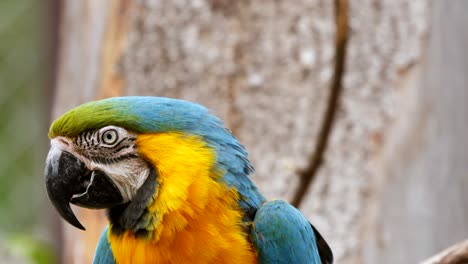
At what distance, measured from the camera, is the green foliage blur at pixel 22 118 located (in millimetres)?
5844

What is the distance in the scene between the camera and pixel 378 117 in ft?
9.01

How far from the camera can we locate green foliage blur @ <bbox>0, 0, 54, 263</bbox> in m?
5.84

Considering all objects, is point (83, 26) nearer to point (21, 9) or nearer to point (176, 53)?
point (176, 53)

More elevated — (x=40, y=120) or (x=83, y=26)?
(x=83, y=26)

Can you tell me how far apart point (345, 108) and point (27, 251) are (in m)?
1.41

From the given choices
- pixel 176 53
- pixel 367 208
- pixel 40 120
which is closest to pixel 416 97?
pixel 367 208

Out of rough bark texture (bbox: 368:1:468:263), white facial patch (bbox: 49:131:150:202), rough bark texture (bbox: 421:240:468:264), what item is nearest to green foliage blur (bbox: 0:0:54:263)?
rough bark texture (bbox: 368:1:468:263)

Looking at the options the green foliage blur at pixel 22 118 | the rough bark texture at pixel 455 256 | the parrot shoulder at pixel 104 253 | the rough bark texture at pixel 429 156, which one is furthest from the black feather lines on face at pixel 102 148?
the green foliage blur at pixel 22 118

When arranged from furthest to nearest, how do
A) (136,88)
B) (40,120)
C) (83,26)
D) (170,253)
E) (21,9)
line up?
(21,9) → (40,120) → (83,26) → (136,88) → (170,253)

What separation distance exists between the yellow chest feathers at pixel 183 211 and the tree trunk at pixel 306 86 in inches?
34.8

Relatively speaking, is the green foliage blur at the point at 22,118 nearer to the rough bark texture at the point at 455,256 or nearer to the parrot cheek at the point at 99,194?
the parrot cheek at the point at 99,194

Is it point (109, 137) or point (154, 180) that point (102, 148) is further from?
point (154, 180)

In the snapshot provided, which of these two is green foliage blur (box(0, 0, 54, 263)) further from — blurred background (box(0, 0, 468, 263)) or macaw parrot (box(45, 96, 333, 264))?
macaw parrot (box(45, 96, 333, 264))

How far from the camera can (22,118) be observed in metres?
6.12
